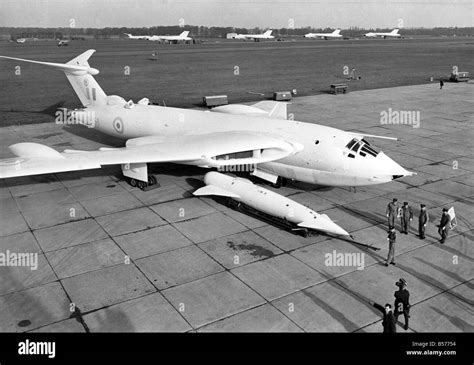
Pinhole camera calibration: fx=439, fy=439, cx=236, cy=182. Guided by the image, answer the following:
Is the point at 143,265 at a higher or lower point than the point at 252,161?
lower

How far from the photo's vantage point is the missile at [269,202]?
1642 cm

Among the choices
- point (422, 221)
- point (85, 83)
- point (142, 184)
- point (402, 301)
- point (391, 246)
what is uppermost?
point (85, 83)

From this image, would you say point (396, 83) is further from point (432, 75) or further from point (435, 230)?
point (435, 230)

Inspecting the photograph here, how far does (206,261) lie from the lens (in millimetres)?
15086

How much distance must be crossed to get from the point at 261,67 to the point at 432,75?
91.9ft

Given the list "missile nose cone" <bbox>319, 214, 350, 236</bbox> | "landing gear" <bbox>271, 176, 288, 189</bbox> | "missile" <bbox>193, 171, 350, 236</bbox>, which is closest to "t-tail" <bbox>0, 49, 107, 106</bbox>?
"missile" <bbox>193, 171, 350, 236</bbox>

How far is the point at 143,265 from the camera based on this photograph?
14.8 meters

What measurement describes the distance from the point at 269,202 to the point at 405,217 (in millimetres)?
5268

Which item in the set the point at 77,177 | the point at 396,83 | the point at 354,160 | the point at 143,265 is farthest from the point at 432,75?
the point at 143,265

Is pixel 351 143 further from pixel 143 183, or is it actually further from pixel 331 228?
pixel 143 183

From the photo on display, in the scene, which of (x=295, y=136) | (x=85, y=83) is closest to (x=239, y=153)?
(x=295, y=136)

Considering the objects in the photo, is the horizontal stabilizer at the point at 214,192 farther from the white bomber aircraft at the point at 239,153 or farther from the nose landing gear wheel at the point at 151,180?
the nose landing gear wheel at the point at 151,180

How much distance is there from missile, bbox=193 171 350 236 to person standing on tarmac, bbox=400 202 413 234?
99.4 inches

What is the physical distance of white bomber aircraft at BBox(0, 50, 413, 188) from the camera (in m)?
19.0
